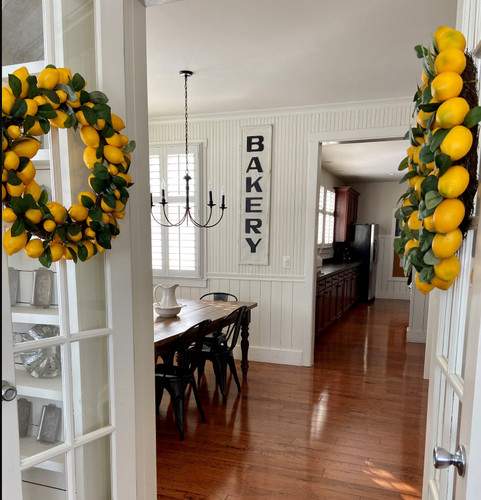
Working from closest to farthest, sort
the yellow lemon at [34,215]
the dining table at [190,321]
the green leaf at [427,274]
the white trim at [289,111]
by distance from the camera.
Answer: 1. the green leaf at [427,274]
2. the yellow lemon at [34,215]
3. the dining table at [190,321]
4. the white trim at [289,111]

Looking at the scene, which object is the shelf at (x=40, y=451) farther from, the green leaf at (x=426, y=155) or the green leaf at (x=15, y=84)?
the green leaf at (x=426, y=155)

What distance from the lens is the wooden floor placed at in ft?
7.39

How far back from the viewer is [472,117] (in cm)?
84

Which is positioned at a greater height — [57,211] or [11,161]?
[11,161]

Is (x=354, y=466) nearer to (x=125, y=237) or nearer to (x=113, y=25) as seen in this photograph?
(x=125, y=237)

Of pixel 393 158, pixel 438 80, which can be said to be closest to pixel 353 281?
pixel 393 158

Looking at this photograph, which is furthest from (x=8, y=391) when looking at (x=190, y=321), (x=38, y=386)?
(x=190, y=321)

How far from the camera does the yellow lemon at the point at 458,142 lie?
2.77 feet

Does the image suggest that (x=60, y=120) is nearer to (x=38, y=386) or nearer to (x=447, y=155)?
(x=38, y=386)

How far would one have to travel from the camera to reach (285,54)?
2.78m

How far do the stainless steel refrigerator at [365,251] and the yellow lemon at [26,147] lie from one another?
7.65 m

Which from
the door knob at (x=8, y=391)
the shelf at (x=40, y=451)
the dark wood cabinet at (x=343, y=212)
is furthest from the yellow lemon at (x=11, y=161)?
the dark wood cabinet at (x=343, y=212)

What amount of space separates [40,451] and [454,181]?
1.47 metres

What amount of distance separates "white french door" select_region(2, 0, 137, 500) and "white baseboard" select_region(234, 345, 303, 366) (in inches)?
115
